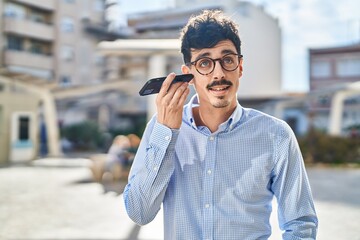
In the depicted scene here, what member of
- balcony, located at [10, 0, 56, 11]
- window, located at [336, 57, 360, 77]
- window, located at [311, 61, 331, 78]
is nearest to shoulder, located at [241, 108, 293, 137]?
balcony, located at [10, 0, 56, 11]

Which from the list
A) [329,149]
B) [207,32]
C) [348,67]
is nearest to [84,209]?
[207,32]

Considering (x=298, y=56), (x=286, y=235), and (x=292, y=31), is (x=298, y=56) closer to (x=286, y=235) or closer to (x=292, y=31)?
→ (x=292, y=31)

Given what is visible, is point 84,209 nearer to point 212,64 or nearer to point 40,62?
point 212,64

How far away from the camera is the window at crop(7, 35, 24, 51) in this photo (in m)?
17.9

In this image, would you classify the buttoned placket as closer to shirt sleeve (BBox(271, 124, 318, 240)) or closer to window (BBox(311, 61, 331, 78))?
shirt sleeve (BBox(271, 124, 318, 240))

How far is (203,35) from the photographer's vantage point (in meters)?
1.09

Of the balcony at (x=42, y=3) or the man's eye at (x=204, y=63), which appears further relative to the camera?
the balcony at (x=42, y=3)

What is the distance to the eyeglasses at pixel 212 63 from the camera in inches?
42.8

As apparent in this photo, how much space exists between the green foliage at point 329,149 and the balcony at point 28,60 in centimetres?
1230

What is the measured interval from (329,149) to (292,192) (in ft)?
36.0

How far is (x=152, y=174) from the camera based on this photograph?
1.03 m

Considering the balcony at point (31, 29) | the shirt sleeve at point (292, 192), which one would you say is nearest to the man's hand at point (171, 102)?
the shirt sleeve at point (292, 192)

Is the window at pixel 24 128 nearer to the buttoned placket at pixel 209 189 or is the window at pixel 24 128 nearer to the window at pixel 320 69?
the buttoned placket at pixel 209 189

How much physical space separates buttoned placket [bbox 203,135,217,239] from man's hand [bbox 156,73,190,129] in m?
0.13
